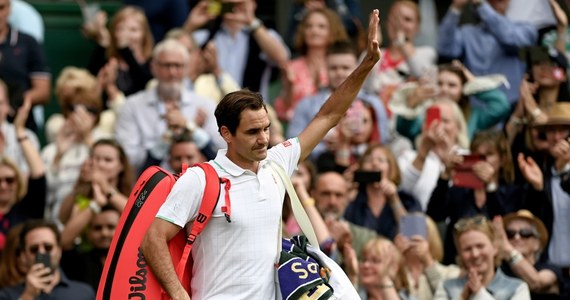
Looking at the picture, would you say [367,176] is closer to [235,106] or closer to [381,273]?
[381,273]

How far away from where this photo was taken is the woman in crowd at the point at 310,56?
577 inches

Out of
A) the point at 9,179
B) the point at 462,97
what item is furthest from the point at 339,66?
the point at 9,179

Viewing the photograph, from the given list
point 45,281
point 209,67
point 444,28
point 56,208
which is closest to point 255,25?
point 209,67

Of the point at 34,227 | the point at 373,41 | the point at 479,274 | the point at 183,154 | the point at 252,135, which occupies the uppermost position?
the point at 373,41

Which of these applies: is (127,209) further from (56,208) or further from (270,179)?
(56,208)

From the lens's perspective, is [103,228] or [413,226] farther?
[103,228]

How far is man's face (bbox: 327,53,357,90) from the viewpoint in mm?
13883

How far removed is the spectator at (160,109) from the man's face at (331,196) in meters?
1.22

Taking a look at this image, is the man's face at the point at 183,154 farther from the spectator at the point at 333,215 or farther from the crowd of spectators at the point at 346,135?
the spectator at the point at 333,215

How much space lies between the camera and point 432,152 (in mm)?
13234

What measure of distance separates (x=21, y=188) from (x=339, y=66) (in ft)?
9.66

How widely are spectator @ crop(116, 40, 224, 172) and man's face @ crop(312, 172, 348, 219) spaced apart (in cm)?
122

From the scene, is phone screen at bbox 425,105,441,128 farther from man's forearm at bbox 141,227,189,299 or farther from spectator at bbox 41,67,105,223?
man's forearm at bbox 141,227,189,299

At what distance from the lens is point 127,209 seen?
8641 mm
